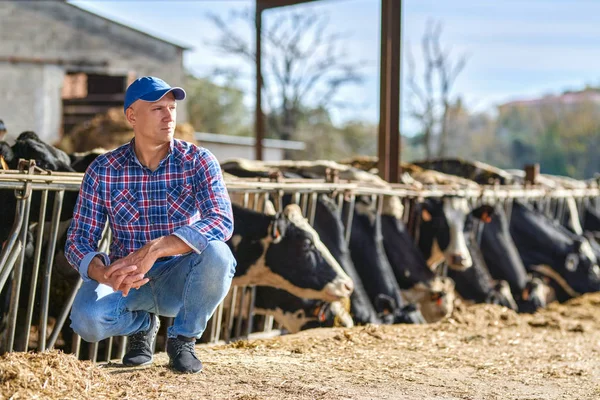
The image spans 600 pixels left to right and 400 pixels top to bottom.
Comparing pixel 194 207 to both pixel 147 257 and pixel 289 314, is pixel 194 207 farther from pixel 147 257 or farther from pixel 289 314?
pixel 289 314

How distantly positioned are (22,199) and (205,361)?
57.2 inches

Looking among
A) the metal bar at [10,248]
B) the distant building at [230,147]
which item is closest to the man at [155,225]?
the metal bar at [10,248]

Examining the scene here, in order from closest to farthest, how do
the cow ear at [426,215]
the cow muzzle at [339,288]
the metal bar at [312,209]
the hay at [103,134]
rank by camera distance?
the cow muzzle at [339,288]
the metal bar at [312,209]
the cow ear at [426,215]
the hay at [103,134]

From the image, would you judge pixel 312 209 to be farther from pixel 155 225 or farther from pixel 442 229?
pixel 155 225

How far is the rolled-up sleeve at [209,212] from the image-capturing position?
383 cm

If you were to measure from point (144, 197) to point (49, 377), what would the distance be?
103 centimetres

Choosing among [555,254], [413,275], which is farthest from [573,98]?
[413,275]

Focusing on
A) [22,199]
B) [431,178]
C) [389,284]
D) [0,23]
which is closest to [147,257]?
[22,199]

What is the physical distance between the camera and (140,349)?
421 centimetres

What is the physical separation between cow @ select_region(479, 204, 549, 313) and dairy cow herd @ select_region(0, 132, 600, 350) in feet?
0.04

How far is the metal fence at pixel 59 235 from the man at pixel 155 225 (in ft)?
3.06

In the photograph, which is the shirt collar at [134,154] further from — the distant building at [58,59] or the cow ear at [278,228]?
the distant building at [58,59]

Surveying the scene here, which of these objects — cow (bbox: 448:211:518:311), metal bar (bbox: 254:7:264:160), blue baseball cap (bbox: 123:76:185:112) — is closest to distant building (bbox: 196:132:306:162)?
metal bar (bbox: 254:7:264:160)

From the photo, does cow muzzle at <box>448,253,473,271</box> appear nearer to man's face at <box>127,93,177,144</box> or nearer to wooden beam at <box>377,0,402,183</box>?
wooden beam at <box>377,0,402,183</box>
